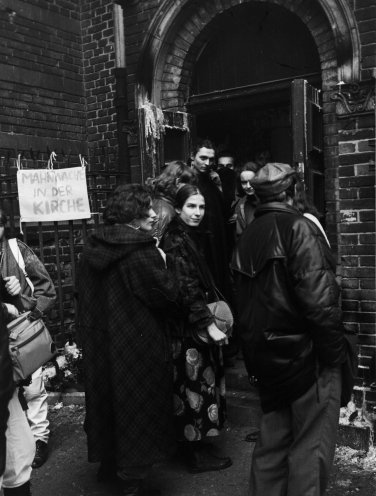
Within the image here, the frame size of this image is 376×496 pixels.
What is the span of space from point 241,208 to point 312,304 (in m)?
2.21

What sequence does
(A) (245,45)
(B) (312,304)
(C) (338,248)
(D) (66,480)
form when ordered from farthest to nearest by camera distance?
(A) (245,45)
(C) (338,248)
(D) (66,480)
(B) (312,304)

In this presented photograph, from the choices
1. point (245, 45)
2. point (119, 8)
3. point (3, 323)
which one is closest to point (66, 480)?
point (3, 323)

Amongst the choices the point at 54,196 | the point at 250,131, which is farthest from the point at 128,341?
the point at 250,131

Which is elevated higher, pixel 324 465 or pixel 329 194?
pixel 329 194

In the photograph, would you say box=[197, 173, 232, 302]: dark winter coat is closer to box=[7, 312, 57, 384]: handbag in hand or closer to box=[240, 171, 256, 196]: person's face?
box=[240, 171, 256, 196]: person's face

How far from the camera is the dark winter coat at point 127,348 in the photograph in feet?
10.6

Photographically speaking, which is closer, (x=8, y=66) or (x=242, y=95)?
(x=242, y=95)

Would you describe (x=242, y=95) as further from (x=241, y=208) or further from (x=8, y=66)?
(x=8, y=66)

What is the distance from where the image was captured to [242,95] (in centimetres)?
556

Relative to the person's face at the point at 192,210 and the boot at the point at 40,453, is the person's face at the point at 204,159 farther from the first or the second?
the boot at the point at 40,453

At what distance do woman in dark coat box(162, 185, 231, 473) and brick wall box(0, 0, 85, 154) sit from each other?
3332 mm

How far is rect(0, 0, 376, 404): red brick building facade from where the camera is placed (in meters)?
4.31

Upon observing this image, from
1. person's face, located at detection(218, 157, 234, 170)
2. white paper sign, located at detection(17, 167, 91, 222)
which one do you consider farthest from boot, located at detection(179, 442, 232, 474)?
person's face, located at detection(218, 157, 234, 170)

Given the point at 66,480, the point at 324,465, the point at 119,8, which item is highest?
the point at 119,8
